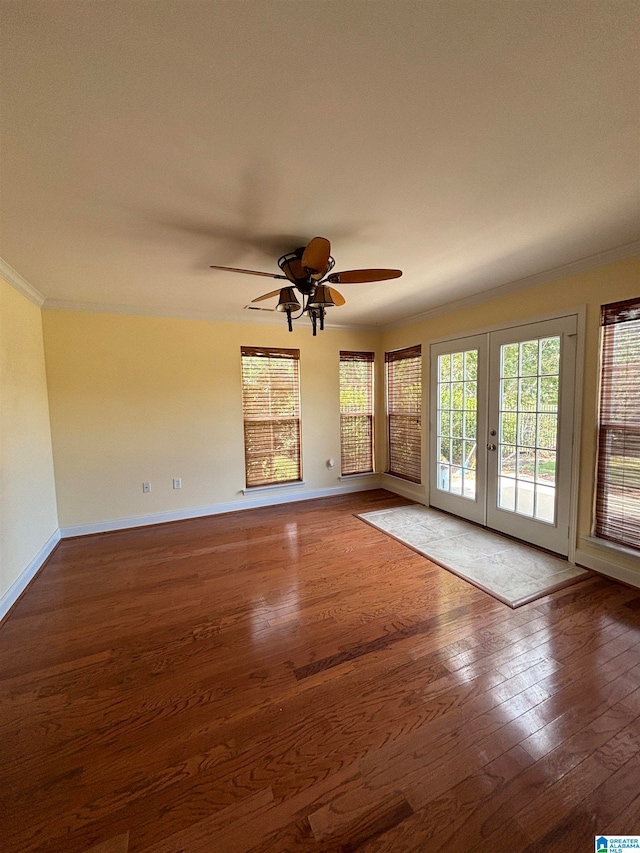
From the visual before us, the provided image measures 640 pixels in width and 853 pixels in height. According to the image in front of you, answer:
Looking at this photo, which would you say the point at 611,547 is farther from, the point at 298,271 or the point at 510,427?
the point at 298,271

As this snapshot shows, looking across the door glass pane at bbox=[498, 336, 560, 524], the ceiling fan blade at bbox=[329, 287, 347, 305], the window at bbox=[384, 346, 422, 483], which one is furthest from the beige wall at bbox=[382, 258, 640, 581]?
the ceiling fan blade at bbox=[329, 287, 347, 305]

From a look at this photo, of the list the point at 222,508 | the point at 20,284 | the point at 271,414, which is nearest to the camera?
the point at 20,284

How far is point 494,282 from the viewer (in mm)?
3164

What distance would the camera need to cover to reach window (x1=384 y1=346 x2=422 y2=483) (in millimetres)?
4531

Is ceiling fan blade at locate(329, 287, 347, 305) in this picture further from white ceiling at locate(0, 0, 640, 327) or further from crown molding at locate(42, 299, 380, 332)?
crown molding at locate(42, 299, 380, 332)

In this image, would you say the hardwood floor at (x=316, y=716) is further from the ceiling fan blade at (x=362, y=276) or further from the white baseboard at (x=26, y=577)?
the ceiling fan blade at (x=362, y=276)

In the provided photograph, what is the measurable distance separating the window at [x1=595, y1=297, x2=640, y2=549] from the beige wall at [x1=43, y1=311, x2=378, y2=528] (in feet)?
10.4

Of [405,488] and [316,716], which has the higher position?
[405,488]

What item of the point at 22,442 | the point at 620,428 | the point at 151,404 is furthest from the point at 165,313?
the point at 620,428

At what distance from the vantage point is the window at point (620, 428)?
2.43 meters

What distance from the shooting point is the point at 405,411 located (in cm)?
478

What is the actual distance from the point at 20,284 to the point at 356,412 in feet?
13.0

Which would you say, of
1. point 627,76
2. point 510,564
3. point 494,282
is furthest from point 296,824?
point 494,282

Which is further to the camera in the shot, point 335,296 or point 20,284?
point 20,284
